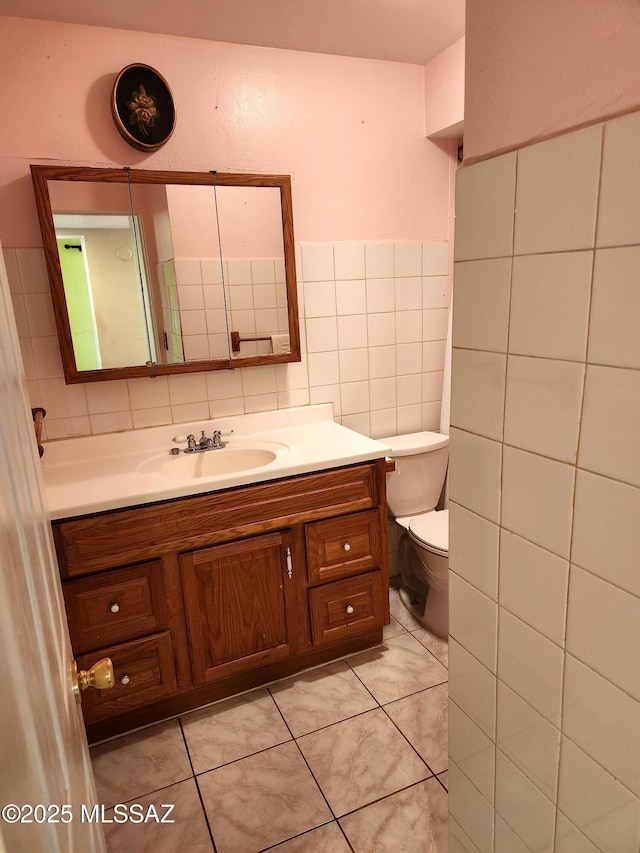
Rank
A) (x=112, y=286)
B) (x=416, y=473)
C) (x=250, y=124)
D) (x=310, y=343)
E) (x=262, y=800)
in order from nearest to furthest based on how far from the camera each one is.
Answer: (x=262, y=800), (x=112, y=286), (x=250, y=124), (x=310, y=343), (x=416, y=473)

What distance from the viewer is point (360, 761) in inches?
63.5

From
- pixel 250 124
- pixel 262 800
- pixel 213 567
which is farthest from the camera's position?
pixel 250 124

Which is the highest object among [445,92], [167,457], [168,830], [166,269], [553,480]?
[445,92]

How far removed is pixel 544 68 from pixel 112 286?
1.51 meters

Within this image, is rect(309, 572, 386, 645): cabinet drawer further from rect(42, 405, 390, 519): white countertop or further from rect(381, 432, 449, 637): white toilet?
rect(42, 405, 390, 519): white countertop

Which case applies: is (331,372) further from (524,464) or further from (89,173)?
(524,464)

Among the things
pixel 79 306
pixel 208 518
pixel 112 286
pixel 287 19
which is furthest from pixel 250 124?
pixel 208 518

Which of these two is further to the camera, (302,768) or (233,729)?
(233,729)

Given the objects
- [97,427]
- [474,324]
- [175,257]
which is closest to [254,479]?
[97,427]

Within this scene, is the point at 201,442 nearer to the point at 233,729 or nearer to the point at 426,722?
the point at 233,729

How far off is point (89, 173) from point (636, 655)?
1914 millimetres

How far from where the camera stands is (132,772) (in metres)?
1.62

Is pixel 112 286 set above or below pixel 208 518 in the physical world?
above

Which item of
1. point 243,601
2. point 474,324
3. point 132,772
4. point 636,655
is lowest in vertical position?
point 132,772
